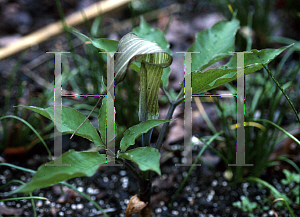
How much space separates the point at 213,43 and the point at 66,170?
0.55 meters

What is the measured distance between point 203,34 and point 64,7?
83.0 inches

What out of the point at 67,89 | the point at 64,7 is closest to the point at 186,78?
the point at 67,89

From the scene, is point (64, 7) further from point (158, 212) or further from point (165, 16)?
point (158, 212)

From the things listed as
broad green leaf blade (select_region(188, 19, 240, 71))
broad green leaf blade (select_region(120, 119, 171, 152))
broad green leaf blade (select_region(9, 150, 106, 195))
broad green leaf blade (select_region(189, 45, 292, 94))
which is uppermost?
broad green leaf blade (select_region(188, 19, 240, 71))

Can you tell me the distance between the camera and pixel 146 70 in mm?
611

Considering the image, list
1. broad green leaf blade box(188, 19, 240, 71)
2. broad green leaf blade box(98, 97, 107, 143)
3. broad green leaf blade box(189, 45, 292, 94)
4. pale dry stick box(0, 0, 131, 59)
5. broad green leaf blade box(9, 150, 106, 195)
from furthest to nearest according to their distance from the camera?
pale dry stick box(0, 0, 131, 59) → broad green leaf blade box(188, 19, 240, 71) → broad green leaf blade box(98, 97, 107, 143) → broad green leaf blade box(189, 45, 292, 94) → broad green leaf blade box(9, 150, 106, 195)

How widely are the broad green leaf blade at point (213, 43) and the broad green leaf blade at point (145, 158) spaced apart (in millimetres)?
324

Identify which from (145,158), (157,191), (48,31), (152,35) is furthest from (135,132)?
(48,31)

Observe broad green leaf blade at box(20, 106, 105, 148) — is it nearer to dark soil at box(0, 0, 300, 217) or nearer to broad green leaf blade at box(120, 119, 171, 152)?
broad green leaf blade at box(120, 119, 171, 152)

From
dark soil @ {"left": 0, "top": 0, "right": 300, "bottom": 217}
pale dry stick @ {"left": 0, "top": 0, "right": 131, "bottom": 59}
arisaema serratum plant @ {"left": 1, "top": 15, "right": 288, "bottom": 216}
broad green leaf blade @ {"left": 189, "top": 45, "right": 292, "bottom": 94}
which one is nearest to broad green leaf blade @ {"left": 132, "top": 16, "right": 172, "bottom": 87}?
arisaema serratum plant @ {"left": 1, "top": 15, "right": 288, "bottom": 216}

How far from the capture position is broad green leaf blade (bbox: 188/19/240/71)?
79 centimetres

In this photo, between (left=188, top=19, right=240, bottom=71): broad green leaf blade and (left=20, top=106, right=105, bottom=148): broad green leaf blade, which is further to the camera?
(left=188, top=19, right=240, bottom=71): broad green leaf blade

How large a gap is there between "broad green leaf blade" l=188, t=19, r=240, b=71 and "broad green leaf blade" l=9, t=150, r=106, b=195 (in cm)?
39

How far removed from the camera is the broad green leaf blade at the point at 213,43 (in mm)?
794
